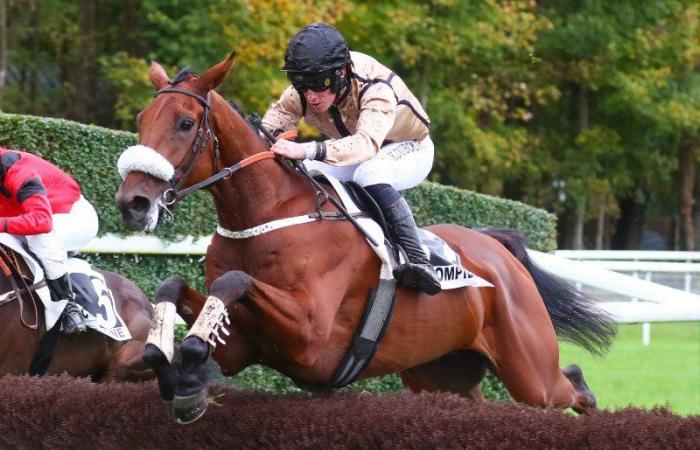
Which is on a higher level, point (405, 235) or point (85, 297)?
point (405, 235)

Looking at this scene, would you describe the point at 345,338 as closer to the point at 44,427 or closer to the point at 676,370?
the point at 44,427

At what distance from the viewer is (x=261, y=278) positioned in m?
5.07

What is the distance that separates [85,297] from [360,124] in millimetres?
1970

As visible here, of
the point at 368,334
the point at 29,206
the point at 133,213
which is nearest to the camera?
the point at 133,213

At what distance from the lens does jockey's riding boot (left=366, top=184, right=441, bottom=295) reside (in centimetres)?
563

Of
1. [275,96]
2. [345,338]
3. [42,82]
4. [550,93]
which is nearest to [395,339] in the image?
[345,338]

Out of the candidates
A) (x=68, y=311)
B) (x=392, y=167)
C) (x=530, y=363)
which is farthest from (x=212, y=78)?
(x=530, y=363)

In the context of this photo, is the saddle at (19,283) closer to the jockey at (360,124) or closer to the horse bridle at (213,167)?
the jockey at (360,124)

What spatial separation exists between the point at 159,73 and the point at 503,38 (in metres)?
18.3

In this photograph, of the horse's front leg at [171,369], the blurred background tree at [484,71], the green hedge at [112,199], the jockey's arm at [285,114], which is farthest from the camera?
the blurred background tree at [484,71]

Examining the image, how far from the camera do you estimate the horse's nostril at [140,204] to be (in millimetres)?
4605

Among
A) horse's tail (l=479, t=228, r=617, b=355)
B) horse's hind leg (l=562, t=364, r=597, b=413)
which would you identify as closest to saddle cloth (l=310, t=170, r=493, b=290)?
horse's tail (l=479, t=228, r=617, b=355)

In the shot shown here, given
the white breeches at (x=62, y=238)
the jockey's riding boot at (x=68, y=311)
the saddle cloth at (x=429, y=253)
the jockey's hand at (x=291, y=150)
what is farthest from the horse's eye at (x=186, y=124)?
the jockey's riding boot at (x=68, y=311)

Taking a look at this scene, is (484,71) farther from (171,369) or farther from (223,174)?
(171,369)
